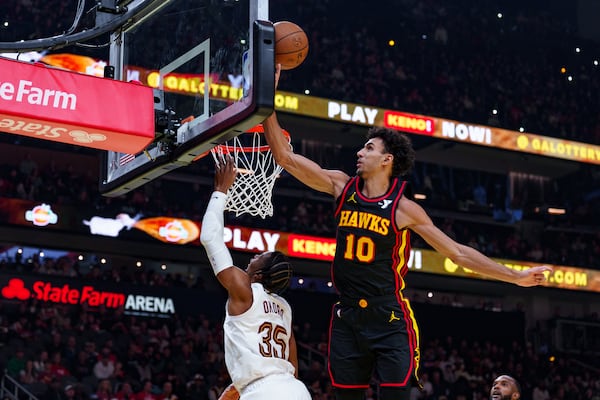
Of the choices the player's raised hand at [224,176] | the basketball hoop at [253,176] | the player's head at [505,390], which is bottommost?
the player's head at [505,390]

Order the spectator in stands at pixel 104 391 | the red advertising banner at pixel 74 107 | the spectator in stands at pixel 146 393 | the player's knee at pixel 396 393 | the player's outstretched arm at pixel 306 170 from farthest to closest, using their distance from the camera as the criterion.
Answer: the spectator in stands at pixel 146 393 → the spectator in stands at pixel 104 391 → the red advertising banner at pixel 74 107 → the player's outstretched arm at pixel 306 170 → the player's knee at pixel 396 393

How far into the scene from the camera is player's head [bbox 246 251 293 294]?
515 cm

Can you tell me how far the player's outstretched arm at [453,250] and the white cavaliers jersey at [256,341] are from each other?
2.86 feet

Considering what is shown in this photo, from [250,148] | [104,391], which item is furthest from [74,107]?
[104,391]

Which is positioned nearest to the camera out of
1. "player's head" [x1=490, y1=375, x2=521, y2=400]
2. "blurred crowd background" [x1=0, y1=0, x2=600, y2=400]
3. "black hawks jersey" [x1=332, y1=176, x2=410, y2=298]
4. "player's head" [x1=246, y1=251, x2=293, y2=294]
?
"black hawks jersey" [x1=332, y1=176, x2=410, y2=298]

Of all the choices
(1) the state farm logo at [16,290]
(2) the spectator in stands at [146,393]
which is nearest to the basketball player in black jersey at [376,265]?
(2) the spectator in stands at [146,393]

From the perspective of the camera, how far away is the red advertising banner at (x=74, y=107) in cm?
624

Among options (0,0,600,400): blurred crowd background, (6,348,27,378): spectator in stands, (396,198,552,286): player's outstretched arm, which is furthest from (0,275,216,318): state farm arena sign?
(396,198,552,286): player's outstretched arm

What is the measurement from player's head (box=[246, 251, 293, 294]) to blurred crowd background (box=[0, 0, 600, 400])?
34.4 feet

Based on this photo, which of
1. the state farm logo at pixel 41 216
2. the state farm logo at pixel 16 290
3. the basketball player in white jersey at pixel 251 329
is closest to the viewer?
the basketball player in white jersey at pixel 251 329

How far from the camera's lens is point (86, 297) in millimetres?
19469

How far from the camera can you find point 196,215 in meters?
21.1

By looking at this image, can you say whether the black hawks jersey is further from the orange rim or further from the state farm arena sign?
the state farm arena sign

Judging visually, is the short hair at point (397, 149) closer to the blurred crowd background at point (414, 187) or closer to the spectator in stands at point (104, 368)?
the blurred crowd background at point (414, 187)
